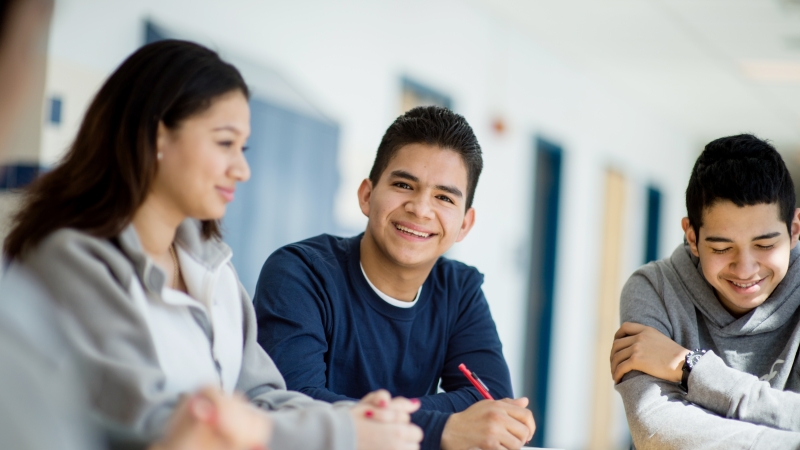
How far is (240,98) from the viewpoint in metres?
1.19

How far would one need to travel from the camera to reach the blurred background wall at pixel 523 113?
2922 mm

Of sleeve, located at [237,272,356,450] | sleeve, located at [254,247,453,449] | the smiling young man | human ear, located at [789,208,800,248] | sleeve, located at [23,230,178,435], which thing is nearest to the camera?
sleeve, located at [23,230,178,435]

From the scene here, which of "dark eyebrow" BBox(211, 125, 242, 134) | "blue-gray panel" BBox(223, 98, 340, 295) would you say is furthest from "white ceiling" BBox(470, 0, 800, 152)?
"dark eyebrow" BBox(211, 125, 242, 134)

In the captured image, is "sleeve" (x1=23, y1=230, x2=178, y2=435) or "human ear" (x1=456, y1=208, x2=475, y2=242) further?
"human ear" (x1=456, y1=208, x2=475, y2=242)

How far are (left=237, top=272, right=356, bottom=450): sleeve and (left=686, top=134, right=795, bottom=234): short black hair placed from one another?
0.97 meters

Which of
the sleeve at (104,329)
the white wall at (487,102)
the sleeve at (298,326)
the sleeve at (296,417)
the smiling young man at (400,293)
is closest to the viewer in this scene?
the sleeve at (104,329)

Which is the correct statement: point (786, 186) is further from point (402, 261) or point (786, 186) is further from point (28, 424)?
point (28, 424)

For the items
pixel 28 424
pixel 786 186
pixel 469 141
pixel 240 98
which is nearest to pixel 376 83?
pixel 469 141

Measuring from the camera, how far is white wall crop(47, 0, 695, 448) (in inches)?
114

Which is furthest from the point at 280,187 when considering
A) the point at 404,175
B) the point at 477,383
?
the point at 477,383

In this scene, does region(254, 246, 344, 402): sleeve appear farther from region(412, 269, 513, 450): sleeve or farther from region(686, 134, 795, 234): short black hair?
region(686, 134, 795, 234): short black hair

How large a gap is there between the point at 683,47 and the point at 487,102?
1.59 meters

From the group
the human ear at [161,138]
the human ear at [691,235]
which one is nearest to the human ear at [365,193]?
the human ear at [691,235]

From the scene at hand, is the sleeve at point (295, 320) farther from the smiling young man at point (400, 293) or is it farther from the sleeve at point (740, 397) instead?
the sleeve at point (740, 397)
